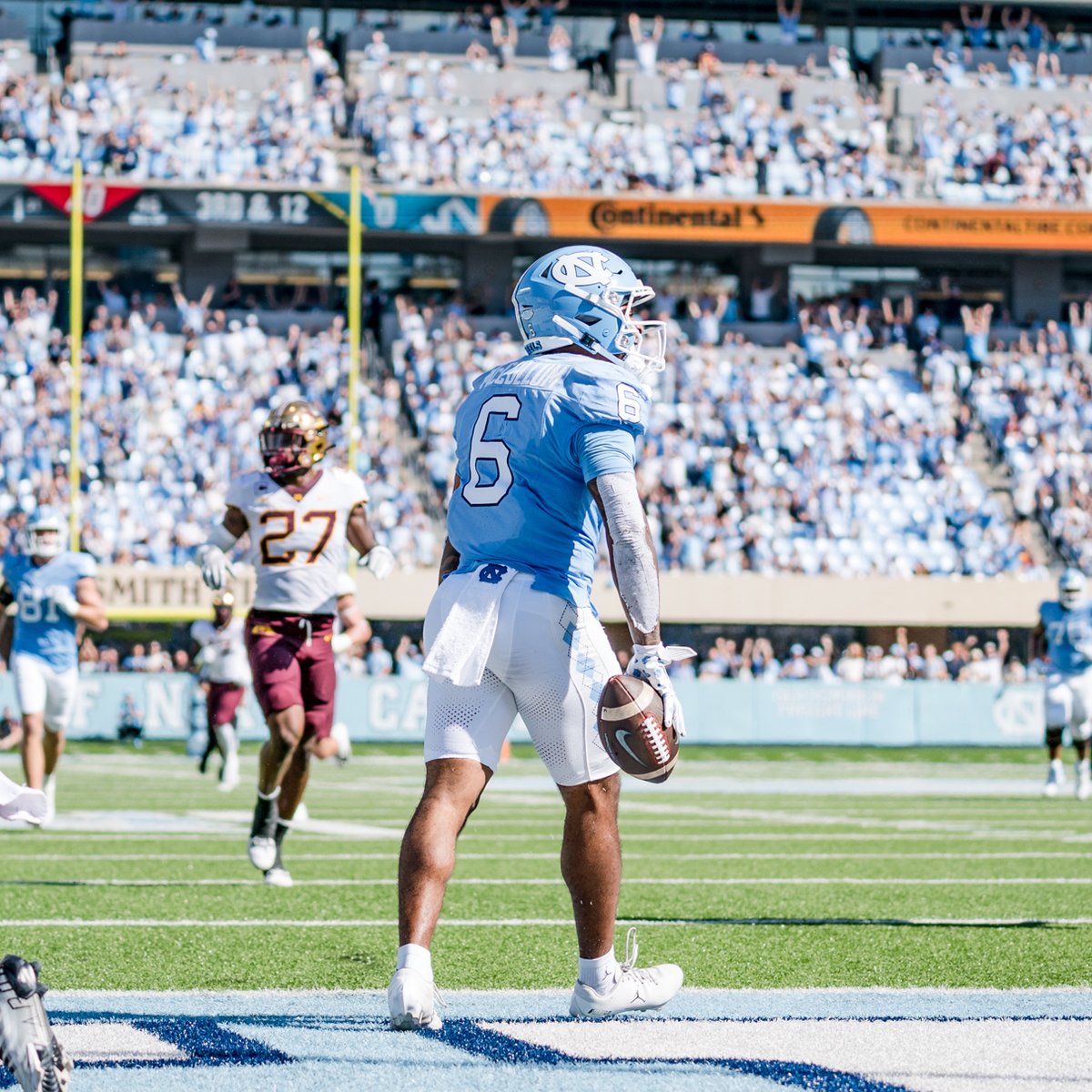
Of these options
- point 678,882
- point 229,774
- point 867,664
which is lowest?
point 229,774

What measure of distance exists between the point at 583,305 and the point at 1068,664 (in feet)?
41.2

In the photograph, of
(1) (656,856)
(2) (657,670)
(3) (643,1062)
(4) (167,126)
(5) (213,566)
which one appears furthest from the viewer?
(4) (167,126)

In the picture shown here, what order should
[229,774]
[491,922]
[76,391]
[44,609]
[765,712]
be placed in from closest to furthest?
1. [491,922]
2. [44,609]
3. [229,774]
4. [76,391]
5. [765,712]

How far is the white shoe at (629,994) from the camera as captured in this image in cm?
462

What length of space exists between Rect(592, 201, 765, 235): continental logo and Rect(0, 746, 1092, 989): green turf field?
17650 mm

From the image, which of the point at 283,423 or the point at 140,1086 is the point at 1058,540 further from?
the point at 140,1086

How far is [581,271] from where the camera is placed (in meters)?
4.85

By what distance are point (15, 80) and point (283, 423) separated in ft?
→ 78.0

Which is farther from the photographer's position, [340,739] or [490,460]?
[340,739]

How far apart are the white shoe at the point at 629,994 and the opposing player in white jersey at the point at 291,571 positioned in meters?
3.71

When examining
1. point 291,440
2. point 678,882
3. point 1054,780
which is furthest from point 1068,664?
point 291,440

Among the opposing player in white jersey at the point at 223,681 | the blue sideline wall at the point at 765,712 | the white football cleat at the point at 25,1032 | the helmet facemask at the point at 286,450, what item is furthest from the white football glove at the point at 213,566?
the blue sideline wall at the point at 765,712

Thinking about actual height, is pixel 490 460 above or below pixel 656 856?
above

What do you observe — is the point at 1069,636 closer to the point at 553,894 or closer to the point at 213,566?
the point at 553,894
